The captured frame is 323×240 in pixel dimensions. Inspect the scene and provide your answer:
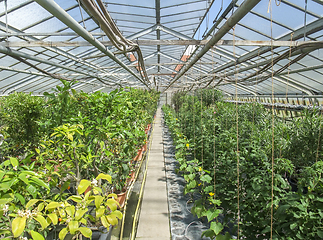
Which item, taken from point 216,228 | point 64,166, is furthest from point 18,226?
point 216,228

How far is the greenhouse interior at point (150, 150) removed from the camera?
1221mm

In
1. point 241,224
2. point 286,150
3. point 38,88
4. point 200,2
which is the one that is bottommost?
point 241,224

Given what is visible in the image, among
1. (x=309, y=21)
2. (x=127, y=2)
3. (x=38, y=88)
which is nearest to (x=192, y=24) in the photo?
(x=127, y=2)

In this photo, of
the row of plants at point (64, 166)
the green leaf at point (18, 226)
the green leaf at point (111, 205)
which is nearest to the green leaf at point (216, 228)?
the row of plants at point (64, 166)

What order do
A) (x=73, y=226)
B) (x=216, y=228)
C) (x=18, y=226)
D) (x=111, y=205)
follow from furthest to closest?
(x=216, y=228)
(x=111, y=205)
(x=73, y=226)
(x=18, y=226)

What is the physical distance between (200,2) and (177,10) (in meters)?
0.59

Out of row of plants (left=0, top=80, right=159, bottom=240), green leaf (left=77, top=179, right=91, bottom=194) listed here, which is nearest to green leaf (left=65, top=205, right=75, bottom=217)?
row of plants (left=0, top=80, right=159, bottom=240)

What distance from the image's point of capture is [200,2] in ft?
14.2

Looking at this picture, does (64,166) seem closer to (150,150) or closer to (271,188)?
(271,188)

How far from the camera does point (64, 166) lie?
194 centimetres

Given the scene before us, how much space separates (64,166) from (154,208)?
1.51 metres

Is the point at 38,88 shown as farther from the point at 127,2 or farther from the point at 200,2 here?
the point at 200,2

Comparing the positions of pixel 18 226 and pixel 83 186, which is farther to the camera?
pixel 83 186

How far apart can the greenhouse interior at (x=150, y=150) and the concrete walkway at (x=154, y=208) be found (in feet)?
0.06
